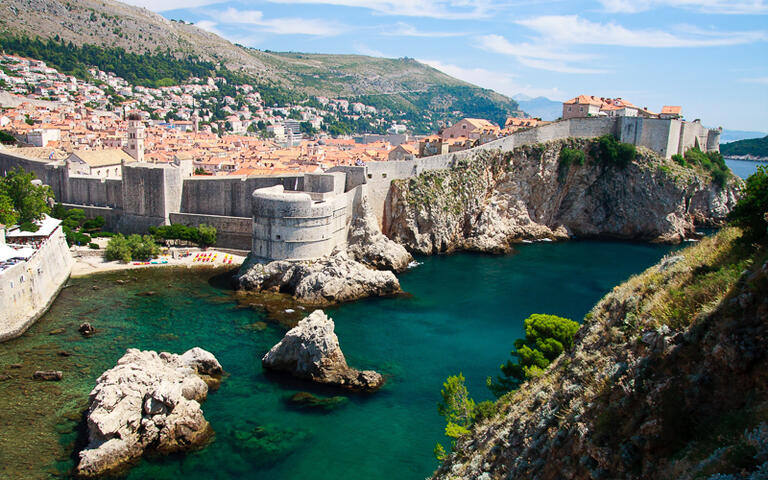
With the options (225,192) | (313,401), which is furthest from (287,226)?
(313,401)

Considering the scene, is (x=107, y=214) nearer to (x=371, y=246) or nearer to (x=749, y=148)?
(x=371, y=246)

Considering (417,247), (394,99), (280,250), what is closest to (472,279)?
(417,247)

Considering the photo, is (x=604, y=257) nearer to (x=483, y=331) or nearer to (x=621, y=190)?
(x=621, y=190)

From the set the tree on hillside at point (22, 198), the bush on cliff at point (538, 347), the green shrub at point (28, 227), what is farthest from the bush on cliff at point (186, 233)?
the bush on cliff at point (538, 347)

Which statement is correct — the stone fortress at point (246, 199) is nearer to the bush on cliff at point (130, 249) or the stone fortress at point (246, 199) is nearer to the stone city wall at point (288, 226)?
the stone city wall at point (288, 226)

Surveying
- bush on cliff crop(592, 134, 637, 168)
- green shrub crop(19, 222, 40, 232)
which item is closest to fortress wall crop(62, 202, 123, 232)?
green shrub crop(19, 222, 40, 232)

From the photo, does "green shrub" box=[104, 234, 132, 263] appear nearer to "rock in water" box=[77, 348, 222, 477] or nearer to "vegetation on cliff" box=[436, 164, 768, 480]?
"rock in water" box=[77, 348, 222, 477]
